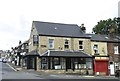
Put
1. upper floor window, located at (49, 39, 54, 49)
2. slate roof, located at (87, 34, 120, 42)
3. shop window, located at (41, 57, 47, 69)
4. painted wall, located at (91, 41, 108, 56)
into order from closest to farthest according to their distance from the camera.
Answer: shop window, located at (41, 57, 47, 69) → upper floor window, located at (49, 39, 54, 49) → painted wall, located at (91, 41, 108, 56) → slate roof, located at (87, 34, 120, 42)

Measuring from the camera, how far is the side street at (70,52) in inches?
1650

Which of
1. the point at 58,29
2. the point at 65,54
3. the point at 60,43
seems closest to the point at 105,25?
the point at 58,29

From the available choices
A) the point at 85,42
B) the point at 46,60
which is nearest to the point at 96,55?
the point at 85,42

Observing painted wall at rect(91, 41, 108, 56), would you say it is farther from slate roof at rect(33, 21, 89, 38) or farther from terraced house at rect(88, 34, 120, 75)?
slate roof at rect(33, 21, 89, 38)

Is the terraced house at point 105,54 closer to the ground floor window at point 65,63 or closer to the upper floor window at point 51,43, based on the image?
the ground floor window at point 65,63

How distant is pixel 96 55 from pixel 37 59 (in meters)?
10.4

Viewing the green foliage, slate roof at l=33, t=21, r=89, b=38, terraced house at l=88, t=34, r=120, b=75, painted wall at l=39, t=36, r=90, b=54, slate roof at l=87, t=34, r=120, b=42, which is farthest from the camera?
the green foliage

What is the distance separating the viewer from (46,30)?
144 feet

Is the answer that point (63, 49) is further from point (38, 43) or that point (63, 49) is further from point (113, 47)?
point (113, 47)

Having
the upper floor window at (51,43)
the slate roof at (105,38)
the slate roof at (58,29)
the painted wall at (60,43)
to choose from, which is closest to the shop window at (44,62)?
the painted wall at (60,43)

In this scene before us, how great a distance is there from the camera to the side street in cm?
4191

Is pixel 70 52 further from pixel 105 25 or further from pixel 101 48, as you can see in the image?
pixel 105 25

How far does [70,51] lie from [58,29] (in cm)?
450

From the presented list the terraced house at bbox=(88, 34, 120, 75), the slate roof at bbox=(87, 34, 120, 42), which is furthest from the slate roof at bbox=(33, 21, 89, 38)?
the terraced house at bbox=(88, 34, 120, 75)
